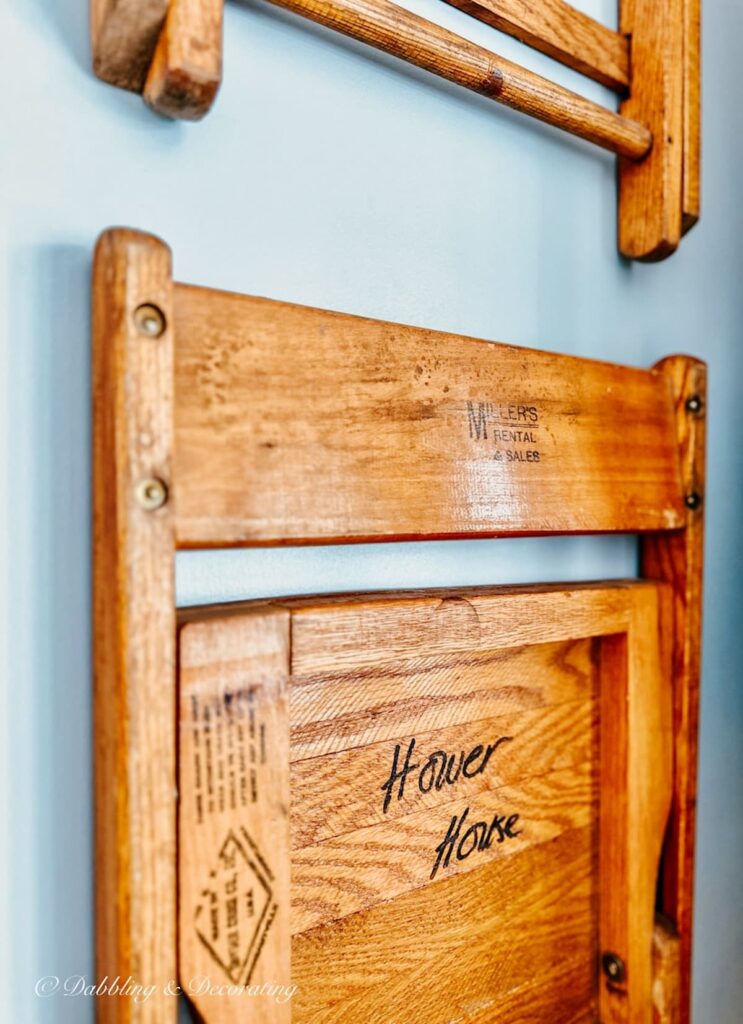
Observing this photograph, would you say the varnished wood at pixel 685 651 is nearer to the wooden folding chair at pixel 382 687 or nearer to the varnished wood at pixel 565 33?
the wooden folding chair at pixel 382 687

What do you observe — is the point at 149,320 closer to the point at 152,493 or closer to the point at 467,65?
the point at 152,493

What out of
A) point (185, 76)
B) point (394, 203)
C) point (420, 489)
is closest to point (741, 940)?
point (420, 489)

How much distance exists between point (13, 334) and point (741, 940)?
901 mm

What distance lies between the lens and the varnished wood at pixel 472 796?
18.1 inches

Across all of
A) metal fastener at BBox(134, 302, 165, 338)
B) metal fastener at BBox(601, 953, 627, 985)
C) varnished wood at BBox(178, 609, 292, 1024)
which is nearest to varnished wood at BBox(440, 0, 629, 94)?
metal fastener at BBox(134, 302, 165, 338)

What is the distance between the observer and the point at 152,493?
365mm

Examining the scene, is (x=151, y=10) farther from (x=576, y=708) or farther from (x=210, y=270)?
(x=576, y=708)

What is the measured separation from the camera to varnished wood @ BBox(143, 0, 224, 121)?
373 millimetres

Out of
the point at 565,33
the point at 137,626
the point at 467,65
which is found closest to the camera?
the point at 137,626

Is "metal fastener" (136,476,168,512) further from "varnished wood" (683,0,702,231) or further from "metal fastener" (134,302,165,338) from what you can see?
"varnished wood" (683,0,702,231)

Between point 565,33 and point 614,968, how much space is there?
74 centimetres

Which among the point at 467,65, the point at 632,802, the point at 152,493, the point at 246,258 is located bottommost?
the point at 632,802

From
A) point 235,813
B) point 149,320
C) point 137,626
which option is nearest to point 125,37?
point 149,320

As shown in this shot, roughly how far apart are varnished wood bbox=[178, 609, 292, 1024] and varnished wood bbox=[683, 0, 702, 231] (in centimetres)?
49
